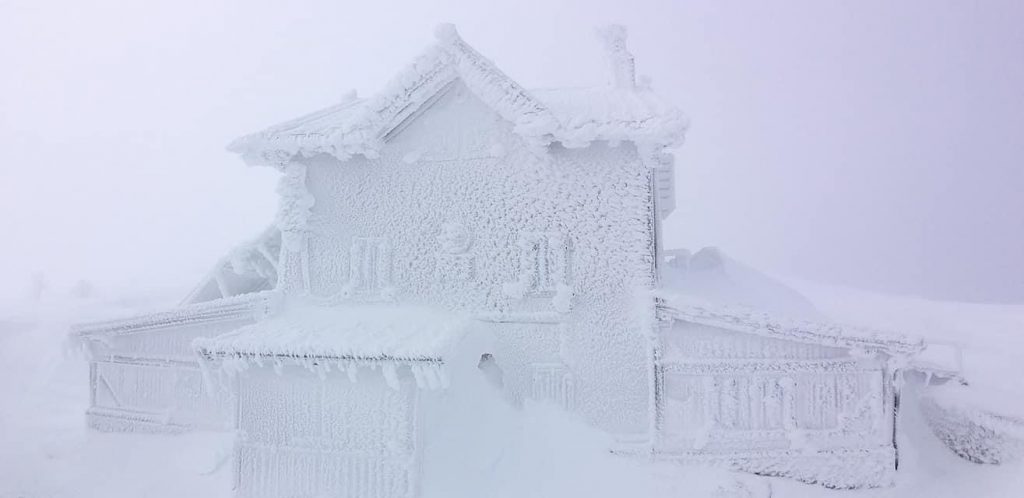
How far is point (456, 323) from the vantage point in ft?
34.1

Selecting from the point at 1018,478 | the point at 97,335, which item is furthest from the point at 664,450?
the point at 97,335

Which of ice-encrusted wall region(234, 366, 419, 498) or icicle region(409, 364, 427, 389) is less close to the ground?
icicle region(409, 364, 427, 389)

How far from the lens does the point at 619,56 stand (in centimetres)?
1305

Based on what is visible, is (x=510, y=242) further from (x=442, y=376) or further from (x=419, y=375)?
(x=419, y=375)

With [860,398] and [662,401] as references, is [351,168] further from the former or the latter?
[860,398]

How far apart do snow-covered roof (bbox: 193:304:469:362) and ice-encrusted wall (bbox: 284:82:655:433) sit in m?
0.58

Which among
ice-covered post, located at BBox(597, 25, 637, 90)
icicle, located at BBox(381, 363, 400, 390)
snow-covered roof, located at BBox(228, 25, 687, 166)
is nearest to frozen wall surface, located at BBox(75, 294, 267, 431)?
snow-covered roof, located at BBox(228, 25, 687, 166)

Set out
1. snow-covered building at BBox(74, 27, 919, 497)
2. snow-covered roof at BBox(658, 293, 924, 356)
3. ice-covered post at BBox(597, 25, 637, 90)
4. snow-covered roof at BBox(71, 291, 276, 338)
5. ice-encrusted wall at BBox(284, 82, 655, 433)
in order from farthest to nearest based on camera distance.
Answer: ice-covered post at BBox(597, 25, 637, 90) → snow-covered roof at BBox(71, 291, 276, 338) → ice-encrusted wall at BBox(284, 82, 655, 433) → snow-covered building at BBox(74, 27, 919, 497) → snow-covered roof at BBox(658, 293, 924, 356)

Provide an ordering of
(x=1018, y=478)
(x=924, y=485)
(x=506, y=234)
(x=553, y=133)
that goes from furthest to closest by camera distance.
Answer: (x=506, y=234)
(x=553, y=133)
(x=924, y=485)
(x=1018, y=478)

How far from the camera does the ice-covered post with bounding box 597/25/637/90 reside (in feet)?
42.3

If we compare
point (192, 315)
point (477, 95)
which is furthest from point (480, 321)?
point (192, 315)

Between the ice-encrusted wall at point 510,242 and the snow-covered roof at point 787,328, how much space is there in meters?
0.98

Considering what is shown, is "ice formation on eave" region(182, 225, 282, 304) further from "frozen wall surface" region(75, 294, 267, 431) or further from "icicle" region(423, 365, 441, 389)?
"icicle" region(423, 365, 441, 389)

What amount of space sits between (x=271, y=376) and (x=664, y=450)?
22.1 ft
